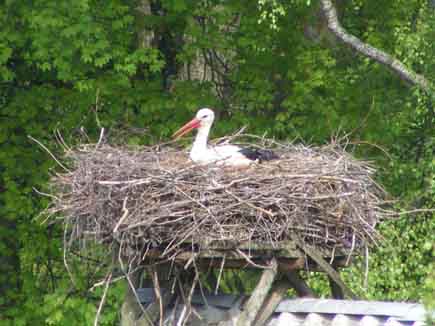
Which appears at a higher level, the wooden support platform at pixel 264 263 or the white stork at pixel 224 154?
the white stork at pixel 224 154

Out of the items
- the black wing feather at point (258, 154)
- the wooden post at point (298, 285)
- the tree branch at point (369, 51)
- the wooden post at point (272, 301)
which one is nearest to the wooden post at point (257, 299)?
the wooden post at point (272, 301)

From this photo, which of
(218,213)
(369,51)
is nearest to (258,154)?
(218,213)

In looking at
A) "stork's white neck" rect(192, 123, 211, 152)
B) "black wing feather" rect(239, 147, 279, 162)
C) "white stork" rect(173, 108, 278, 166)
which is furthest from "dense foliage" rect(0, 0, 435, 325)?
"black wing feather" rect(239, 147, 279, 162)

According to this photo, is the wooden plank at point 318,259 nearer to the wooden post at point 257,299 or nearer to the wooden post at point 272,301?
the wooden post at point 257,299

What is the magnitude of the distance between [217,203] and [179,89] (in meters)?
5.85

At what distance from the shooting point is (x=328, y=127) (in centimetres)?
1330

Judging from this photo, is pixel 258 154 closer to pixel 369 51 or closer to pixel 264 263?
pixel 264 263

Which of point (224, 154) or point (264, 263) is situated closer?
point (264, 263)

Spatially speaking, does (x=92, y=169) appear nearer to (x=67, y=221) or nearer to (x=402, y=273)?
(x=67, y=221)

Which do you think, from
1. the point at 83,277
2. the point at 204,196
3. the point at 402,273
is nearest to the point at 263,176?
the point at 204,196

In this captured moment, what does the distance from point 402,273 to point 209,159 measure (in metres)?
3.00

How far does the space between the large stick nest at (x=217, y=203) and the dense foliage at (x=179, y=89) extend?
3244 mm

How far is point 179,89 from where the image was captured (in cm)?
1370

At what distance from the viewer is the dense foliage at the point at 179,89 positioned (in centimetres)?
1259
